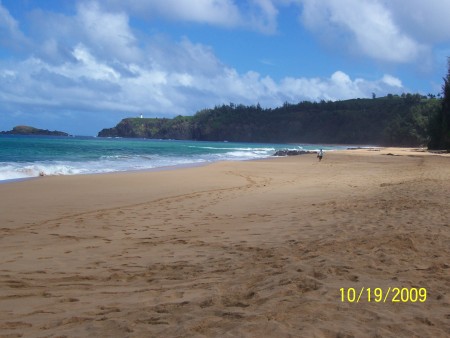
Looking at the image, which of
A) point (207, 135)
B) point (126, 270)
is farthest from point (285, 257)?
point (207, 135)

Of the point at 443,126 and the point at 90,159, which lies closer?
the point at 90,159

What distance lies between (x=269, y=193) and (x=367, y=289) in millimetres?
8581

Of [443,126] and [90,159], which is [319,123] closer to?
[443,126]

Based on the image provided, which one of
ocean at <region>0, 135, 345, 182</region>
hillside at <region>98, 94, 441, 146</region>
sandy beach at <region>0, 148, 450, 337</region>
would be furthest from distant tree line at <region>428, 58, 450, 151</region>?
hillside at <region>98, 94, 441, 146</region>

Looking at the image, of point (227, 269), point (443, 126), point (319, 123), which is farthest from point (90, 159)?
point (319, 123)

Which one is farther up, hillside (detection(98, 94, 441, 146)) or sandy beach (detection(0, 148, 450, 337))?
hillside (detection(98, 94, 441, 146))

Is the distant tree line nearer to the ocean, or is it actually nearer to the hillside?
the ocean

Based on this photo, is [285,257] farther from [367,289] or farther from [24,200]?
[24,200]

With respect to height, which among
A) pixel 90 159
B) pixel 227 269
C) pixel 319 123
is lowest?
pixel 90 159

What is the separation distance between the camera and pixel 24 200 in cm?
1108

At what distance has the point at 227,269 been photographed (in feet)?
16.6

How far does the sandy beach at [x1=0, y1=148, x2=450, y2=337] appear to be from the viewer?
11.2 ft

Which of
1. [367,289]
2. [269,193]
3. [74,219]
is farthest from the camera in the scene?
[269,193]

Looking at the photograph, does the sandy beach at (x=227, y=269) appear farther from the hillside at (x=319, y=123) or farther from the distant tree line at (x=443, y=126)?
the hillside at (x=319, y=123)
